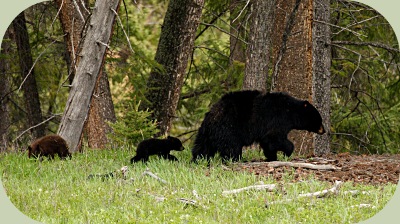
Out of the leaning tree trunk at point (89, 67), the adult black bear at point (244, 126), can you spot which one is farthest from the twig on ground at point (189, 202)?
the leaning tree trunk at point (89, 67)

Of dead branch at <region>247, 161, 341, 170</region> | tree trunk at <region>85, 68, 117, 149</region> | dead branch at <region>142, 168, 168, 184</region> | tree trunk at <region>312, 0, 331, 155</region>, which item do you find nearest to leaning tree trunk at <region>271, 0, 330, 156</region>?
tree trunk at <region>312, 0, 331, 155</region>

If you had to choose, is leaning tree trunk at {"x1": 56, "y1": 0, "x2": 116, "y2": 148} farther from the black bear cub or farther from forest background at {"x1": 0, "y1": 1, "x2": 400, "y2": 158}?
the black bear cub

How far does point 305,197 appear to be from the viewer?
1010 centimetres

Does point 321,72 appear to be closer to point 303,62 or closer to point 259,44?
point 303,62

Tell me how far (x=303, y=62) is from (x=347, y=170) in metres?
4.16

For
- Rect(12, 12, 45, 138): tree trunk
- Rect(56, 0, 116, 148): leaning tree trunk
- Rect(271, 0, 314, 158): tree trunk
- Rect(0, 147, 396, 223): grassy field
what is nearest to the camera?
Rect(0, 147, 396, 223): grassy field

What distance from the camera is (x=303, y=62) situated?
15.7m

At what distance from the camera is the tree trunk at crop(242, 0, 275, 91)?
1572 cm

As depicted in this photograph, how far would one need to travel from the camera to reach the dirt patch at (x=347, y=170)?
37.9ft

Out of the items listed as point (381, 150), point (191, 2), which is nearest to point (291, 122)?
point (191, 2)

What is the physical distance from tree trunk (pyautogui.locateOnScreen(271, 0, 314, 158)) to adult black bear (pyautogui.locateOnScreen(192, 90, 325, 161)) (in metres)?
2.48

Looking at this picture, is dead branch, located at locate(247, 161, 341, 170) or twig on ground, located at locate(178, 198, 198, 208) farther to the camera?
dead branch, located at locate(247, 161, 341, 170)

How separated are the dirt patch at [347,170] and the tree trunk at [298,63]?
2.68 m

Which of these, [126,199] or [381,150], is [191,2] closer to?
Answer: [381,150]
